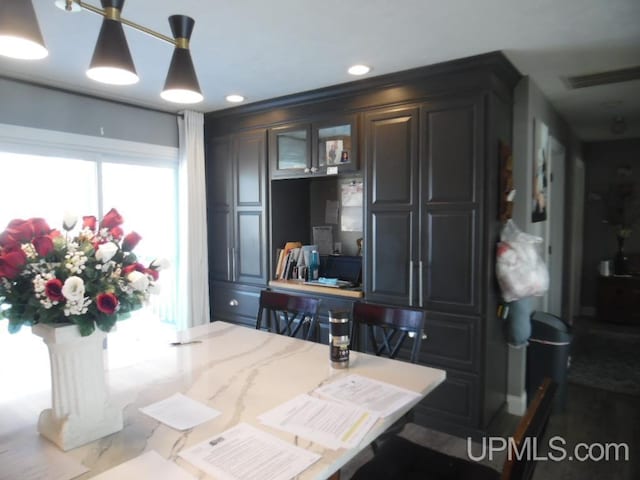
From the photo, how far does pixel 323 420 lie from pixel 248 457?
27cm

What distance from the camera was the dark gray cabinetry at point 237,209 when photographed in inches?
146

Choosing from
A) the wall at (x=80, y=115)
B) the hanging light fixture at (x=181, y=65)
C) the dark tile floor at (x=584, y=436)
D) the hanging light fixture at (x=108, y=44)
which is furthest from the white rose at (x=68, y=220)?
the wall at (x=80, y=115)

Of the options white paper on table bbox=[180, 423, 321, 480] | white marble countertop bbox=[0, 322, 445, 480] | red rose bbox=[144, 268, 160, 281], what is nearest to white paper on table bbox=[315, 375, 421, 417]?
white marble countertop bbox=[0, 322, 445, 480]

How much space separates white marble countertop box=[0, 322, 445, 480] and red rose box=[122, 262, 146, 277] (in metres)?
0.40

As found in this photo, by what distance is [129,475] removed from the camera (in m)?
1.03

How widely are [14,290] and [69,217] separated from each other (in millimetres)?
234

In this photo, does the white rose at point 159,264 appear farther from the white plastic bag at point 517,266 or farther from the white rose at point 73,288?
the white plastic bag at point 517,266

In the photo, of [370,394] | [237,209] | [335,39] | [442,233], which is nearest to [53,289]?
[370,394]

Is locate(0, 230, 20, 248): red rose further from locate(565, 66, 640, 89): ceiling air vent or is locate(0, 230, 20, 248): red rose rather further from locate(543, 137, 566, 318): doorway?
locate(543, 137, 566, 318): doorway

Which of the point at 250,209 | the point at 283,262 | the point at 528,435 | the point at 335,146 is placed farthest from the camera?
the point at 250,209

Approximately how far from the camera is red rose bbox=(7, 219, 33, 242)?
3.66ft

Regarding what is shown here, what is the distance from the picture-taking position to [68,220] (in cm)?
121

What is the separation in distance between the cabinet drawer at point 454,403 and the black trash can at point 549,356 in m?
0.70

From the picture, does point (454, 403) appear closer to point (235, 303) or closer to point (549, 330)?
point (549, 330)
